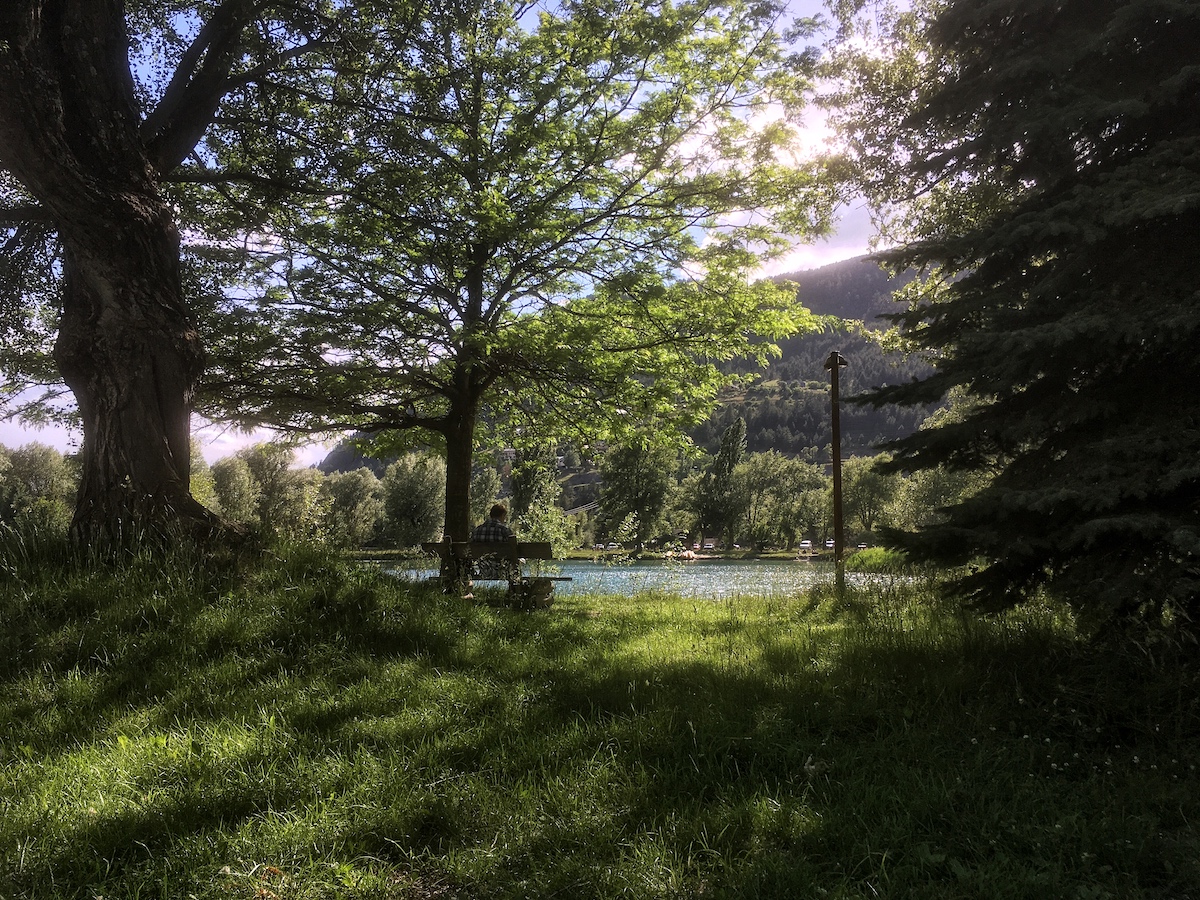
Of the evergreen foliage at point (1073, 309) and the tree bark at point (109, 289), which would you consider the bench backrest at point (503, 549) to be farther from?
the evergreen foliage at point (1073, 309)

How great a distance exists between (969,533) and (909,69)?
529 centimetres

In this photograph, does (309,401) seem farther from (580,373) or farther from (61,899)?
(61,899)

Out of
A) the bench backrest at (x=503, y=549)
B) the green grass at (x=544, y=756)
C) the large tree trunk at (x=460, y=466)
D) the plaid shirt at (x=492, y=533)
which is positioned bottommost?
the green grass at (x=544, y=756)

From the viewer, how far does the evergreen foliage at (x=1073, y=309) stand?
12.6ft

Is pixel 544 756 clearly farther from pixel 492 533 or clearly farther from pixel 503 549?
pixel 492 533

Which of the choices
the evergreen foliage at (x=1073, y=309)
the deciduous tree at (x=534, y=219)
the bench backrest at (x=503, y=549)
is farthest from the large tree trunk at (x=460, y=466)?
the evergreen foliage at (x=1073, y=309)

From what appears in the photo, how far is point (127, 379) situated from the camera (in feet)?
19.6

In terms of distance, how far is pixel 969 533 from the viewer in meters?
4.24

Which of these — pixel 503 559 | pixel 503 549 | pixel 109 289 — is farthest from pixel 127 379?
pixel 503 559

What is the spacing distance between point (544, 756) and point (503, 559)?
17.1 feet

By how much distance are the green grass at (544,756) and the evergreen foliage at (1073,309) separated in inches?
30.0

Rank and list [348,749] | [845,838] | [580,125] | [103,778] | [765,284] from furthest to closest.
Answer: [765,284] < [580,125] < [348,749] < [103,778] < [845,838]

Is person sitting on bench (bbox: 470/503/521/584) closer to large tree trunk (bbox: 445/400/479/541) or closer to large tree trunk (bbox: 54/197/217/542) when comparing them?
large tree trunk (bbox: 445/400/479/541)

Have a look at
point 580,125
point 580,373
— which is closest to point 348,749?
point 580,373
